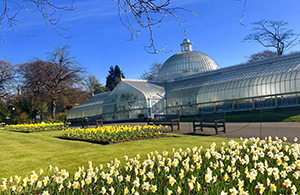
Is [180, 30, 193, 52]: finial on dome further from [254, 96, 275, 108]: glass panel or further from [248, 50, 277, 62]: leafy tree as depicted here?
[254, 96, 275, 108]: glass panel

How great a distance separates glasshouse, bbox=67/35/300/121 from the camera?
20564 millimetres

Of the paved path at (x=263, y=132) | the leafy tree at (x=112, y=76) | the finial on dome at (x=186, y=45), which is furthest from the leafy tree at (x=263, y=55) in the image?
the leafy tree at (x=112, y=76)

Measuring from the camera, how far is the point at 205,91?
2688 cm

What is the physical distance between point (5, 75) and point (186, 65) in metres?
30.6

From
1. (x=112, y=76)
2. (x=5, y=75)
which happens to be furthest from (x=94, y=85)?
(x=5, y=75)

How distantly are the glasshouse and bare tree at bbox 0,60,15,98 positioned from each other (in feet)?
37.7

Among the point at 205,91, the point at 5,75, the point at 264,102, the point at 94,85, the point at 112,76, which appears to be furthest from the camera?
the point at 112,76

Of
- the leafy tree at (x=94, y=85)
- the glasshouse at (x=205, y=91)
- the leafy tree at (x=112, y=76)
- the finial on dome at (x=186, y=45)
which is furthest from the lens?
the leafy tree at (x=112, y=76)

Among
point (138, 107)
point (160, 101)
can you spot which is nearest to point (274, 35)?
point (160, 101)

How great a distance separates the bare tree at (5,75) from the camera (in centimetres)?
4050

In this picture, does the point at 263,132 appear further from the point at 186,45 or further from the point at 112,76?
the point at 112,76

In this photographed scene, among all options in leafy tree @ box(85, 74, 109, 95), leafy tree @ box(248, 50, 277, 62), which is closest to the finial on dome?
leafy tree @ box(248, 50, 277, 62)

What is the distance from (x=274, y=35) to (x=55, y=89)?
110 ft

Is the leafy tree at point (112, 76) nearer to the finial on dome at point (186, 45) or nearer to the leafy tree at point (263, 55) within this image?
the finial on dome at point (186, 45)
